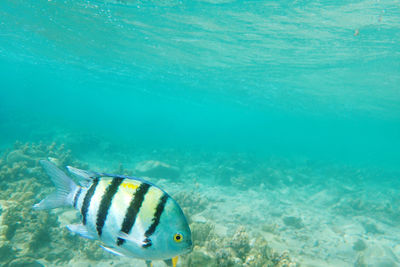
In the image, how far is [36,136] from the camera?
24.6 metres

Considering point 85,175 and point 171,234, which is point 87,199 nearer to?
point 85,175

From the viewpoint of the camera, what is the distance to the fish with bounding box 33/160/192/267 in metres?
1.61

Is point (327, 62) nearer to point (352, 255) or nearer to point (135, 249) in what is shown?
point (352, 255)

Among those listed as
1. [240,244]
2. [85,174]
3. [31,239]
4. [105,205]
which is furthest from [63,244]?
[105,205]

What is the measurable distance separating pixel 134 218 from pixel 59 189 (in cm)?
77

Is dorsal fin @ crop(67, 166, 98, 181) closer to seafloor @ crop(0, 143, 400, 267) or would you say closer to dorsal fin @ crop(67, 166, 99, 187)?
dorsal fin @ crop(67, 166, 99, 187)

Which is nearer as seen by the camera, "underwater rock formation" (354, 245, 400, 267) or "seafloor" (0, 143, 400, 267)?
"seafloor" (0, 143, 400, 267)

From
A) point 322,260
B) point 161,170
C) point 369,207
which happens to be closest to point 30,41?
point 161,170

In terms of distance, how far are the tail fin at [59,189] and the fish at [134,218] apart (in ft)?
0.50

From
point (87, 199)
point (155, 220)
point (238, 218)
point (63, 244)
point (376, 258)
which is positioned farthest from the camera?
point (238, 218)

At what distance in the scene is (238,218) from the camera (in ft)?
34.5

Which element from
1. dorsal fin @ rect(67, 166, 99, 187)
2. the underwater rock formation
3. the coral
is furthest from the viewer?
the underwater rock formation

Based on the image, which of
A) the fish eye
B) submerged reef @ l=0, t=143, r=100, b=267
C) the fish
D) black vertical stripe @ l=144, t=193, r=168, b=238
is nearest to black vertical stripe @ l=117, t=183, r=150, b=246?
the fish

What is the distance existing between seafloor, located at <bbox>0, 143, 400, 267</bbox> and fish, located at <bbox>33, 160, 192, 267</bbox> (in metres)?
3.08
